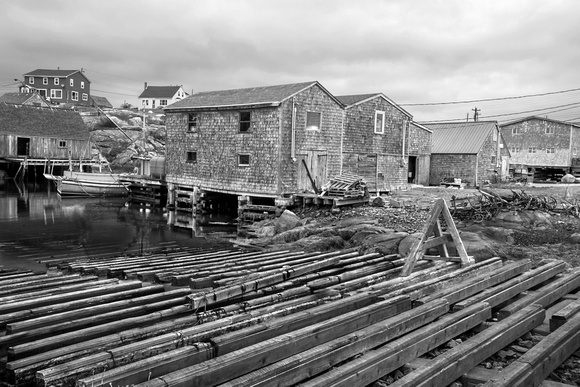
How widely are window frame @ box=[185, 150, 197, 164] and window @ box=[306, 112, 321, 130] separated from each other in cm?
861

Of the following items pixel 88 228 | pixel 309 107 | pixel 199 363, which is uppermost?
pixel 309 107

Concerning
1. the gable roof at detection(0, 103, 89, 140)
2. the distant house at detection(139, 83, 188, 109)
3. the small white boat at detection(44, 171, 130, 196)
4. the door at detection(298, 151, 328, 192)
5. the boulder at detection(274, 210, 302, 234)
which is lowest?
the boulder at detection(274, 210, 302, 234)

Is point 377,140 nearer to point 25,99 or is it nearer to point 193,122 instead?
point 193,122

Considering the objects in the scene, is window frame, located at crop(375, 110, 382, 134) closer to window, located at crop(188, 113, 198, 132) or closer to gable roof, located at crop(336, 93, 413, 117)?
gable roof, located at crop(336, 93, 413, 117)

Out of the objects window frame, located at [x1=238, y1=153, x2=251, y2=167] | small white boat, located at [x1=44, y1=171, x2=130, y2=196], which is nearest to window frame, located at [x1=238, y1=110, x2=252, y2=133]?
window frame, located at [x1=238, y1=153, x2=251, y2=167]

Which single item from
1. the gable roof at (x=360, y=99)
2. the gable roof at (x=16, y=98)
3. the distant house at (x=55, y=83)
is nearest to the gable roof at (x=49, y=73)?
the distant house at (x=55, y=83)

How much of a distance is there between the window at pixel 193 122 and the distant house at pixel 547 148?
1346 inches

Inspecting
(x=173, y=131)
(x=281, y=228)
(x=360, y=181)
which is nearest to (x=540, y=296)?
(x=281, y=228)

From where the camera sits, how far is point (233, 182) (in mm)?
30516

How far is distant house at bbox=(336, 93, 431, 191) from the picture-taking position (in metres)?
31.5

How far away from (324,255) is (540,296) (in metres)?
5.05

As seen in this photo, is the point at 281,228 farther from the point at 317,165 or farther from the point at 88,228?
the point at 88,228

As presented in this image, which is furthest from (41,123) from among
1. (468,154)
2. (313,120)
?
(468,154)

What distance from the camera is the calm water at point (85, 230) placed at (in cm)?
2009
